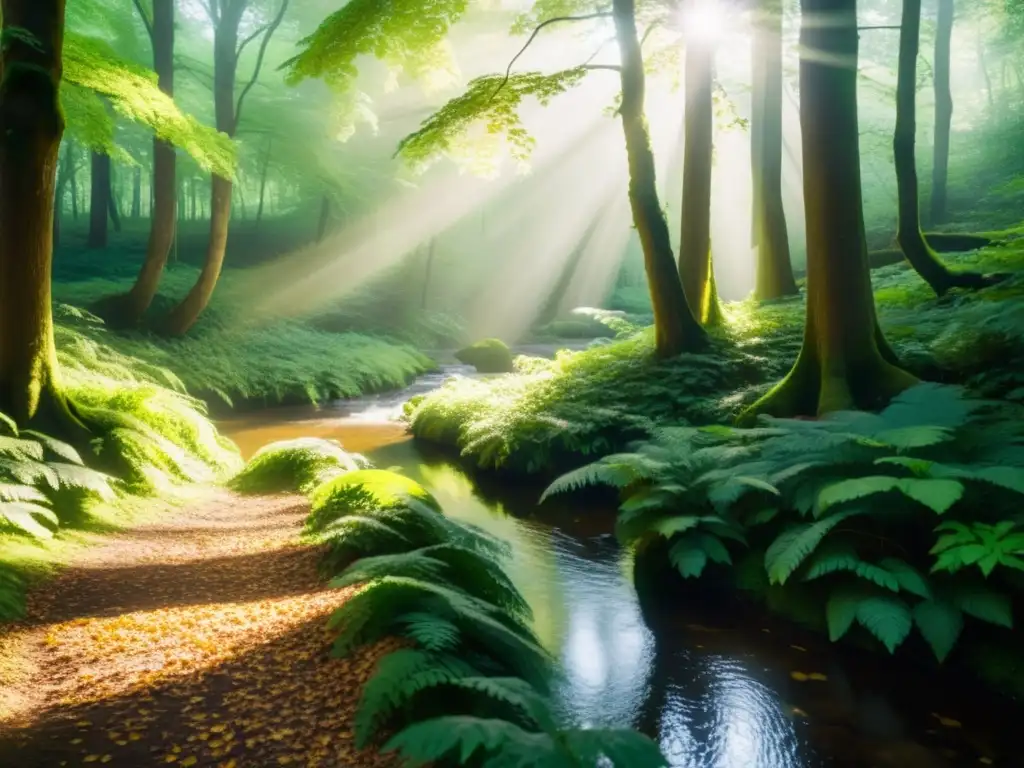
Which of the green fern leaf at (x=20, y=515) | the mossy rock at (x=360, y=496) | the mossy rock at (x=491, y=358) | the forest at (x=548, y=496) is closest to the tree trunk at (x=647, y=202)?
the forest at (x=548, y=496)

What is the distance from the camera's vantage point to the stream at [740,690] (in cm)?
364

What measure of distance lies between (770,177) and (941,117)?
1115 centimetres

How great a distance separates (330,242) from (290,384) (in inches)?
644

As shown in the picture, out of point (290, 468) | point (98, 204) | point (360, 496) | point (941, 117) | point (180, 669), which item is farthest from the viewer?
point (98, 204)

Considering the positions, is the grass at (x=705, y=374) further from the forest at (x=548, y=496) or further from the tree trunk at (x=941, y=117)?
the tree trunk at (x=941, y=117)

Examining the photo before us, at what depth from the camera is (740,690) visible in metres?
4.24

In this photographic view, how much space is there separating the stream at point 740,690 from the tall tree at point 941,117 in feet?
66.2

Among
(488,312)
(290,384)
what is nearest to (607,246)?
(488,312)

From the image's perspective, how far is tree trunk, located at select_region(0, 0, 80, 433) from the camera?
5.95 metres

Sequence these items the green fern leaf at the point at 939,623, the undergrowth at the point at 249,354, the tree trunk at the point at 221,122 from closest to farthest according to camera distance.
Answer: the green fern leaf at the point at 939,623, the undergrowth at the point at 249,354, the tree trunk at the point at 221,122

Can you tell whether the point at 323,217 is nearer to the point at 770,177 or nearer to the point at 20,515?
the point at 770,177

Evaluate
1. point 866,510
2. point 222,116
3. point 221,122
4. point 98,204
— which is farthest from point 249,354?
point 866,510

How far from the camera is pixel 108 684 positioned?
3162 mm

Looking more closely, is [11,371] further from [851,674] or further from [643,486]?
[851,674]
